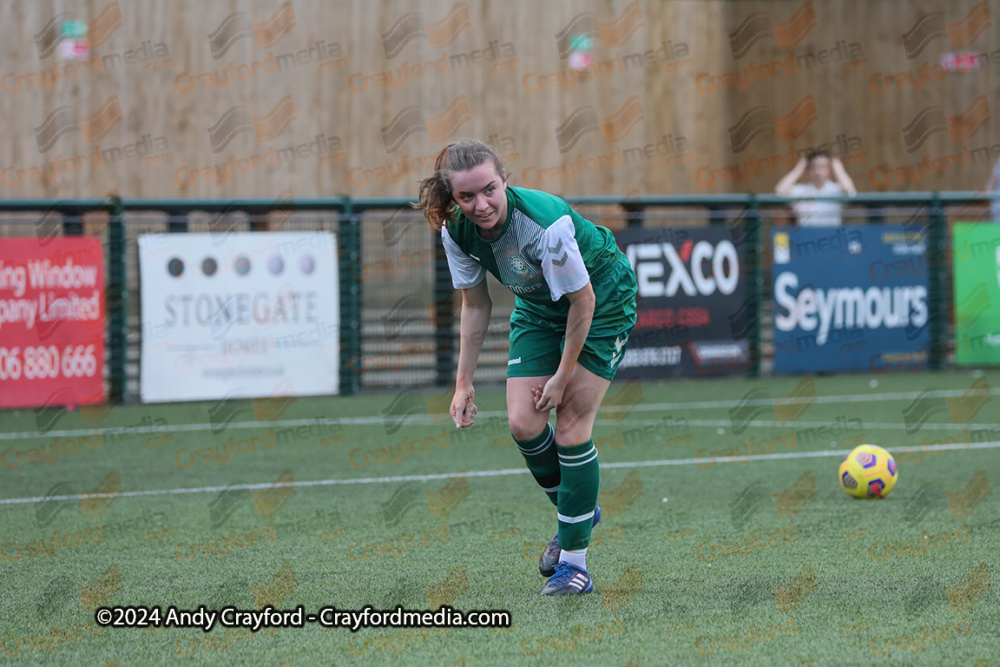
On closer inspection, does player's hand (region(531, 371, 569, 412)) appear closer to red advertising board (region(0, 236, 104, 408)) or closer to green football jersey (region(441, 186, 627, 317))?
green football jersey (region(441, 186, 627, 317))

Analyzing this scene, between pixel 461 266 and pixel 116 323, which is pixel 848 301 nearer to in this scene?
pixel 116 323

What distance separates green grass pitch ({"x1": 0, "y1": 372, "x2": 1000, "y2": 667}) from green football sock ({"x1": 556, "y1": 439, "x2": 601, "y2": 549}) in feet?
0.76

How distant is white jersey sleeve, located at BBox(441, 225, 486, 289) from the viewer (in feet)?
15.7

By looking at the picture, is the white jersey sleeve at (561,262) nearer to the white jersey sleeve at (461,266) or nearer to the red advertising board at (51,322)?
the white jersey sleeve at (461,266)

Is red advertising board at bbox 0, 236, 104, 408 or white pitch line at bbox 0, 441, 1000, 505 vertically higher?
red advertising board at bbox 0, 236, 104, 408

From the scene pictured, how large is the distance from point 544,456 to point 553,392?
48 centimetres

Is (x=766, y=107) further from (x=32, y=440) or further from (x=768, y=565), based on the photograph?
(x=768, y=565)

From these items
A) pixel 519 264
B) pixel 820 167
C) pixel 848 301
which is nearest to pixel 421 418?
pixel 848 301

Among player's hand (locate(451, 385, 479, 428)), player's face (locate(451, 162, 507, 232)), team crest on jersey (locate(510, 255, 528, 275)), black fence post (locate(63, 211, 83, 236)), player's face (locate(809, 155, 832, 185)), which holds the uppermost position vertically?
player's face (locate(809, 155, 832, 185))

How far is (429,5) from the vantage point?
17281 millimetres

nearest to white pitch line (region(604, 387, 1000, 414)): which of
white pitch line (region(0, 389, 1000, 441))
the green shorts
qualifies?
white pitch line (region(0, 389, 1000, 441))

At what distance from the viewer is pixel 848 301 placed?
1370cm

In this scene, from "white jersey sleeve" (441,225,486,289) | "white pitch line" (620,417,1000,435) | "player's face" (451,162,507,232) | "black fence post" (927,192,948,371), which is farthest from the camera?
"black fence post" (927,192,948,371)

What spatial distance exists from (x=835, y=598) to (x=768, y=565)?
1.99 ft
